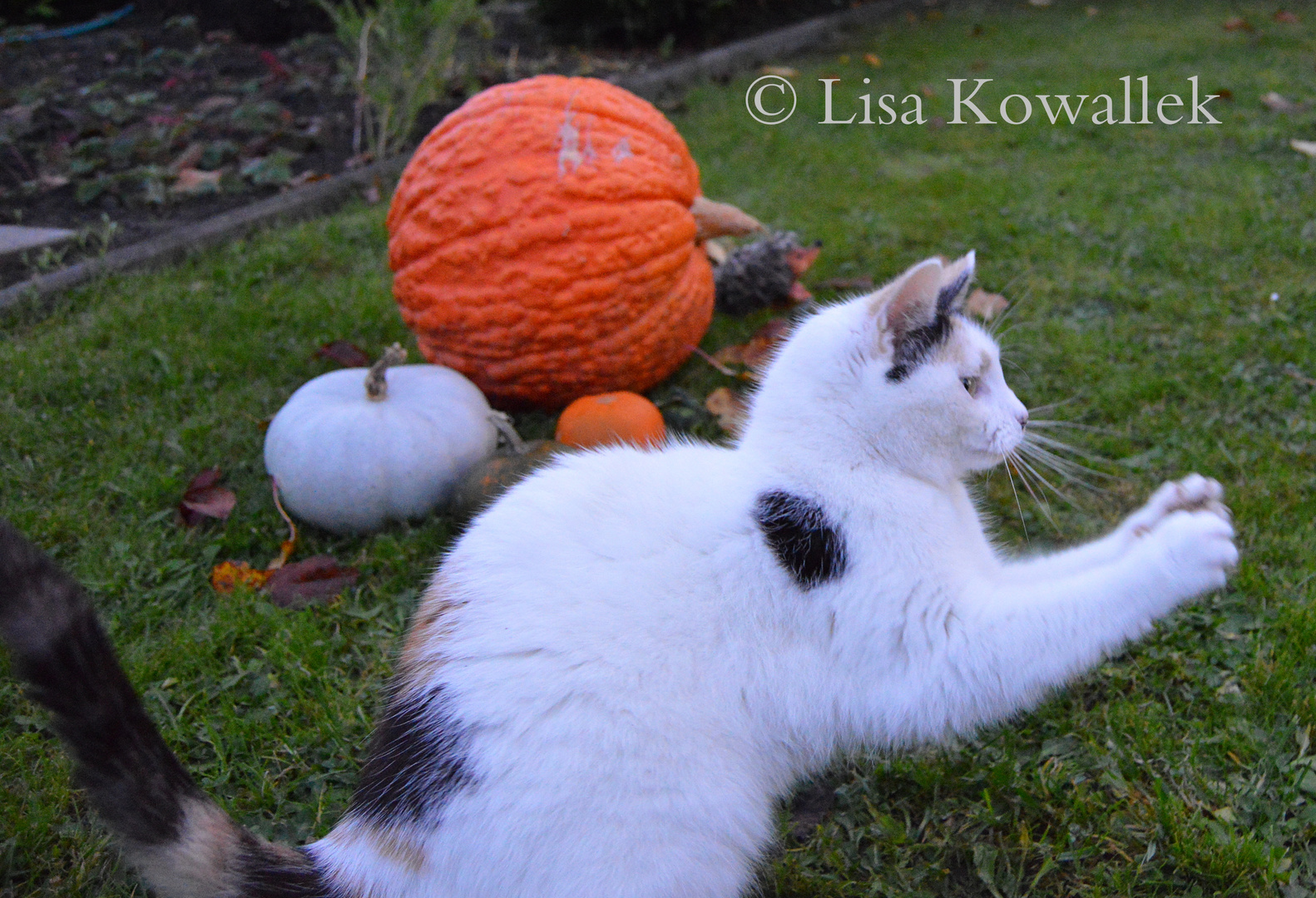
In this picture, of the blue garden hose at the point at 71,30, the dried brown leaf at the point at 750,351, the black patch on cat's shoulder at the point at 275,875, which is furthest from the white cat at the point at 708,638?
the blue garden hose at the point at 71,30

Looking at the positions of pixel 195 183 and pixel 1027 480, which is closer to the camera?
pixel 1027 480

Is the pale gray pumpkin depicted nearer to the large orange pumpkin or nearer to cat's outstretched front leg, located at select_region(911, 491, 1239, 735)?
the large orange pumpkin

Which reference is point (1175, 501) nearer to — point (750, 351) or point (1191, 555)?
point (1191, 555)

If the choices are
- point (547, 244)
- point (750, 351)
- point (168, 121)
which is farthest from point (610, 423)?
Result: point (168, 121)

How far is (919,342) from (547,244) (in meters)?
1.45

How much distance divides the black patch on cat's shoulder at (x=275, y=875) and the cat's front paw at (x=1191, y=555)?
141 centimetres

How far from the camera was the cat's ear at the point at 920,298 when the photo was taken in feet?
5.16

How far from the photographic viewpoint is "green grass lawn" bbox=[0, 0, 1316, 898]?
5.70ft

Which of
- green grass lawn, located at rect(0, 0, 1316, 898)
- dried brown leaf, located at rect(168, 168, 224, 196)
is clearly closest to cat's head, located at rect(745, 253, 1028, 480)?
green grass lawn, located at rect(0, 0, 1316, 898)

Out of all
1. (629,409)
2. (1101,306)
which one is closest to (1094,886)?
(629,409)

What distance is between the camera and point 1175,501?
5.76 feet

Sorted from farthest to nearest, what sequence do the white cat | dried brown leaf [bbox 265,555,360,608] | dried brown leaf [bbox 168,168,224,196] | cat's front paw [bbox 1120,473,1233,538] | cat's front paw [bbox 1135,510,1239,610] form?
dried brown leaf [bbox 168,168,224,196], dried brown leaf [bbox 265,555,360,608], cat's front paw [bbox 1120,473,1233,538], cat's front paw [bbox 1135,510,1239,610], the white cat

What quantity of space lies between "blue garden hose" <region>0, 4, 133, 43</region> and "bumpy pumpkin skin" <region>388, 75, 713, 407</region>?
477 cm

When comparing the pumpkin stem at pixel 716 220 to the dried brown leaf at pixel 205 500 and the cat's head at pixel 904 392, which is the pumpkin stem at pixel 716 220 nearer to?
the cat's head at pixel 904 392
